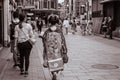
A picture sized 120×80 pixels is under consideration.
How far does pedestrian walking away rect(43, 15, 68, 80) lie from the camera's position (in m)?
8.60

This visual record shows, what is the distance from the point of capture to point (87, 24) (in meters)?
35.3

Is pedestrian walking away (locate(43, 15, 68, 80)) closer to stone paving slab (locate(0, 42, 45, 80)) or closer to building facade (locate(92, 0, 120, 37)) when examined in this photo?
stone paving slab (locate(0, 42, 45, 80))

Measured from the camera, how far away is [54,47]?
28.4ft

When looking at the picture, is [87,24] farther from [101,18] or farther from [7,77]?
[7,77]

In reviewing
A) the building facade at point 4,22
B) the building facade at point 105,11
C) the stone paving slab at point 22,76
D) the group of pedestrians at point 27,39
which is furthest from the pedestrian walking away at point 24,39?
the building facade at point 105,11

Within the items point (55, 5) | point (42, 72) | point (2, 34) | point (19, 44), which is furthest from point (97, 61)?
point (55, 5)

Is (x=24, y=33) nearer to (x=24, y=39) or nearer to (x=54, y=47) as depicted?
(x=24, y=39)

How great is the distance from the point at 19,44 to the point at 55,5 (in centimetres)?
12172

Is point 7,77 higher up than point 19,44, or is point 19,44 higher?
point 19,44

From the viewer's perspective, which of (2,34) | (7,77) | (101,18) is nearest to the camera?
(7,77)

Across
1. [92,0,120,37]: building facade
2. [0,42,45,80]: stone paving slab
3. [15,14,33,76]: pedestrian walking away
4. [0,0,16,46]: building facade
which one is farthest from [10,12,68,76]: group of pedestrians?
[92,0,120,37]: building facade

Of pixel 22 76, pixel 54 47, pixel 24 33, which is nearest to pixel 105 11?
pixel 24 33

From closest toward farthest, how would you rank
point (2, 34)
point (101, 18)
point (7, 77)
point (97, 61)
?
point (7, 77), point (97, 61), point (2, 34), point (101, 18)

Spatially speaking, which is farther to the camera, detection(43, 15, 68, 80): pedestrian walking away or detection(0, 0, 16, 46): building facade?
detection(0, 0, 16, 46): building facade
